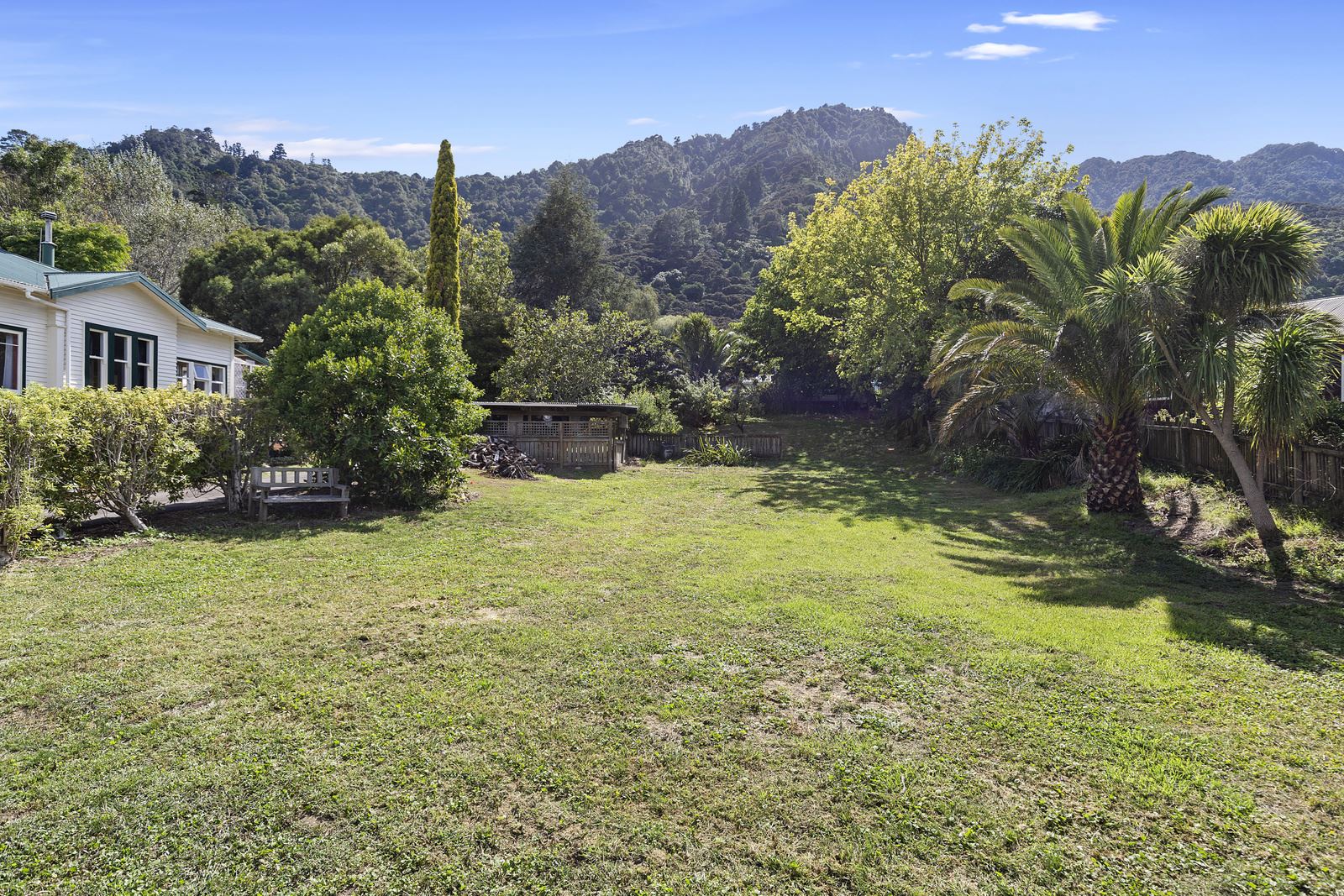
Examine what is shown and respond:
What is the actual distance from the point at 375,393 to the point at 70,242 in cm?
2034

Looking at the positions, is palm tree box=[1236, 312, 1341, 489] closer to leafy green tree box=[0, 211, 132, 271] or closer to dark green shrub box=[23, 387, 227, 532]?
dark green shrub box=[23, 387, 227, 532]

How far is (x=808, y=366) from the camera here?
37938 millimetres

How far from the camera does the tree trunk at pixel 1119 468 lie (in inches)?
479

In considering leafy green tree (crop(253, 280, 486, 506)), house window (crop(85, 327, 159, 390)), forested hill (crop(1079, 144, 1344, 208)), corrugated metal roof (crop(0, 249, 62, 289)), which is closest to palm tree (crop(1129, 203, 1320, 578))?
leafy green tree (crop(253, 280, 486, 506))

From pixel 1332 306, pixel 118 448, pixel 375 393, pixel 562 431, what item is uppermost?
pixel 1332 306

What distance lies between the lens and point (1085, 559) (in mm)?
9883

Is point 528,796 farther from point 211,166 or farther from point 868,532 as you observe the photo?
point 211,166

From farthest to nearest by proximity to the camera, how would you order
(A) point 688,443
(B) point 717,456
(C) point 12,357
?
(A) point 688,443
(B) point 717,456
(C) point 12,357

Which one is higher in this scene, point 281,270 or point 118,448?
point 281,270

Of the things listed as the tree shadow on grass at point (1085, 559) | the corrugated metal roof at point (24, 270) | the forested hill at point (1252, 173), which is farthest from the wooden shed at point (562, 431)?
the forested hill at point (1252, 173)

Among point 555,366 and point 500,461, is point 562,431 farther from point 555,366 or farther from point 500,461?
point 555,366

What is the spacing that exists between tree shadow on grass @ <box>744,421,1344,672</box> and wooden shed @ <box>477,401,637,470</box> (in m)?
5.24

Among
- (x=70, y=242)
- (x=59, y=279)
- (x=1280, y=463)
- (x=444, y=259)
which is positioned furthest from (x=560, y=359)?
(x=1280, y=463)

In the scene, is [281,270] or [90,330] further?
[281,270]
